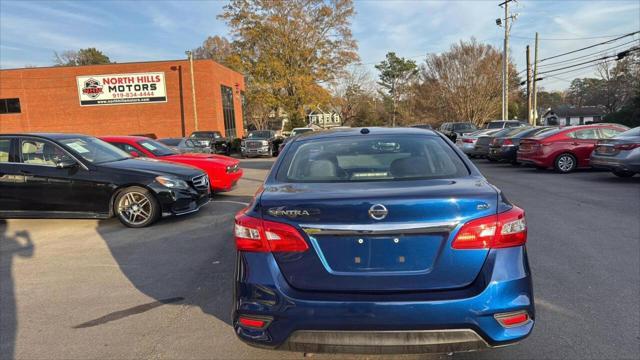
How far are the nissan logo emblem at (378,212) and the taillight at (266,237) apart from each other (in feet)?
1.33

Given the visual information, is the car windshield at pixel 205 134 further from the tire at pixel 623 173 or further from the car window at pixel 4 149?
the tire at pixel 623 173

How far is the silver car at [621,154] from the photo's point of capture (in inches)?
424

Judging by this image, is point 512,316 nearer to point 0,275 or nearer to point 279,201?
point 279,201

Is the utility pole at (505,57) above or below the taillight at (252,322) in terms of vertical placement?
above

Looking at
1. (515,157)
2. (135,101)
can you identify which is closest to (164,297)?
(515,157)

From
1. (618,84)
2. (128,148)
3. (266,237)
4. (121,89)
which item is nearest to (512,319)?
(266,237)

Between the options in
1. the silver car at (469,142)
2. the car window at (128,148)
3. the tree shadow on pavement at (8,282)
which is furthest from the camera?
the silver car at (469,142)

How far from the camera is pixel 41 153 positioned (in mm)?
7531

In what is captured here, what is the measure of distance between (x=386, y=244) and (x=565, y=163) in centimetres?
1362

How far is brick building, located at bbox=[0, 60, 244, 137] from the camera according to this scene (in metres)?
34.2

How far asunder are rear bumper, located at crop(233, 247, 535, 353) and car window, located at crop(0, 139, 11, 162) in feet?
23.5

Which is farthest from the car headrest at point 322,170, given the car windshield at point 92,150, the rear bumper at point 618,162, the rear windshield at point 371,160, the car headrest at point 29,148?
the rear bumper at point 618,162

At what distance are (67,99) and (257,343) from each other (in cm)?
3842

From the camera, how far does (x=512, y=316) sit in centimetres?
246
